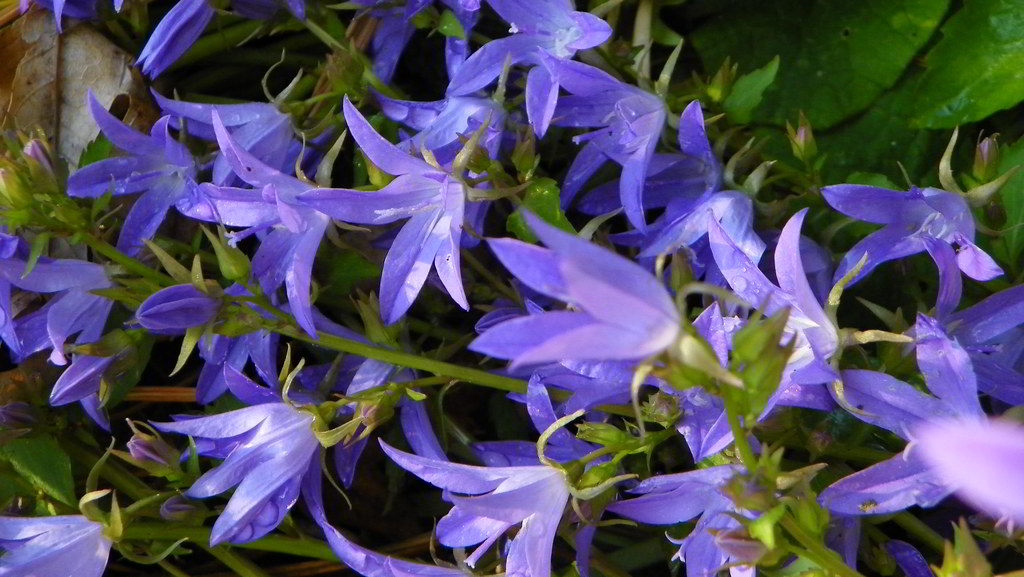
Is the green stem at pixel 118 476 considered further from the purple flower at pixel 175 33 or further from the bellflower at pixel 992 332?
the bellflower at pixel 992 332

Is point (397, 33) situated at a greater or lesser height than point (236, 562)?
greater

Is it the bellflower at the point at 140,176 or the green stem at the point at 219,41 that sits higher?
the green stem at the point at 219,41

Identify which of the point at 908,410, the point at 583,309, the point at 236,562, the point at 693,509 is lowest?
the point at 236,562

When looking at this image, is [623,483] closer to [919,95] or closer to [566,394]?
[566,394]

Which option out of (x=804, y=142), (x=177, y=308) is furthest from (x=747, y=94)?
(x=177, y=308)

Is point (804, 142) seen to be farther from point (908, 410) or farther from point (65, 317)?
point (65, 317)

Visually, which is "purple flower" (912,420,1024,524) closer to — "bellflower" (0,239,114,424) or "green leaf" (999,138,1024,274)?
"green leaf" (999,138,1024,274)

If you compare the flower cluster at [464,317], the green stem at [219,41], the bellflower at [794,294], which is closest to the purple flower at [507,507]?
the flower cluster at [464,317]
